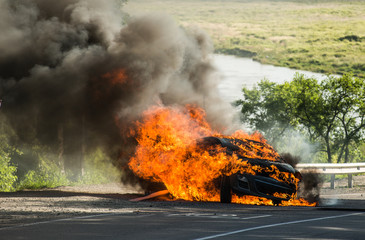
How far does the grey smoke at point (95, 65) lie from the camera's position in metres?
21.5

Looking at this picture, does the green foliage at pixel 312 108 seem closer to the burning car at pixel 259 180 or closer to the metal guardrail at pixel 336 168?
the metal guardrail at pixel 336 168

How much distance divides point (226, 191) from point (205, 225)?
4.02m

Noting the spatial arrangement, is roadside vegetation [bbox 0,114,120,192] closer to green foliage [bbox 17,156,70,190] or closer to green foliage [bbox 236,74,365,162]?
green foliage [bbox 17,156,70,190]

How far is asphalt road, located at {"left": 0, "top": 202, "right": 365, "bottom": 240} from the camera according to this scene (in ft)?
31.6

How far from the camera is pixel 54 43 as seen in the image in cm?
2275

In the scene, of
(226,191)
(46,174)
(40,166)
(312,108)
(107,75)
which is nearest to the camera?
(226,191)

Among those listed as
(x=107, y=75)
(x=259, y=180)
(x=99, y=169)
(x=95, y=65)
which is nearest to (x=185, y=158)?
(x=259, y=180)

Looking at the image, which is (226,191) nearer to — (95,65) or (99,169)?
(95,65)

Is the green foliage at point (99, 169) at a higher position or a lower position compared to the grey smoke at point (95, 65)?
lower

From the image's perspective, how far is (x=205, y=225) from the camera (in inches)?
426

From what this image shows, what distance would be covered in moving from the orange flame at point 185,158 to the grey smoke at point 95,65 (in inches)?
72.4

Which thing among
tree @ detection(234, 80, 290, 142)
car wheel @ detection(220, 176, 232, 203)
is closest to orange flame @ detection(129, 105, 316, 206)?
car wheel @ detection(220, 176, 232, 203)

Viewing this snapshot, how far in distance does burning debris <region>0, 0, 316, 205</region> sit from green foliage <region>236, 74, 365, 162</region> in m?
18.8

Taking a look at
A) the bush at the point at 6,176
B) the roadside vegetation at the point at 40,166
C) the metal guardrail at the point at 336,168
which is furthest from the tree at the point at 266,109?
the bush at the point at 6,176
